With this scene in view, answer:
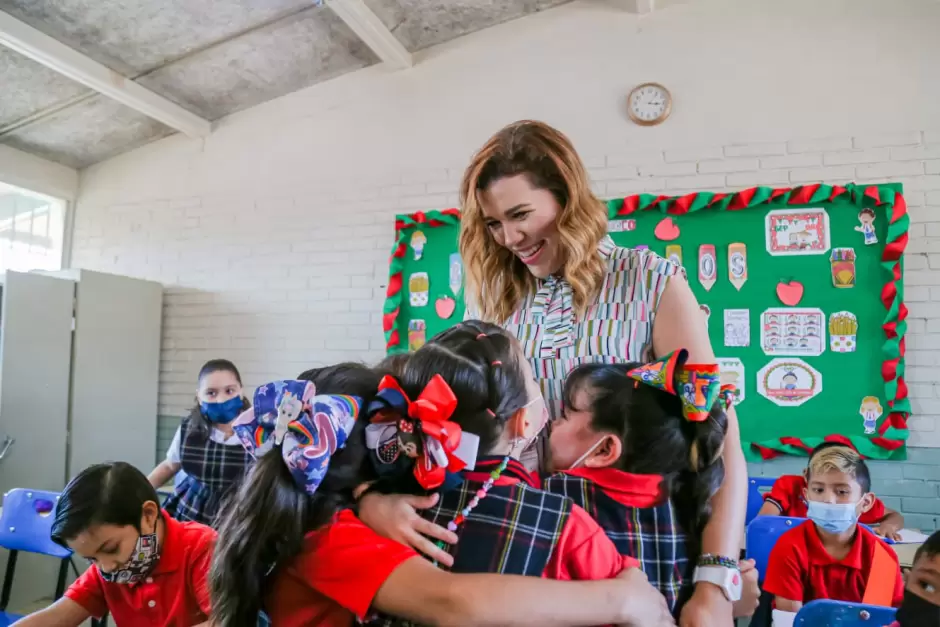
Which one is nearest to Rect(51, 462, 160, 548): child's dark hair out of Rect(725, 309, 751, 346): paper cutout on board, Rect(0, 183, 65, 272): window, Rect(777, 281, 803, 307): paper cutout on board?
Rect(725, 309, 751, 346): paper cutout on board

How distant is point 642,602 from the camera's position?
84 centimetres

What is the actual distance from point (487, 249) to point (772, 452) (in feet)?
7.87

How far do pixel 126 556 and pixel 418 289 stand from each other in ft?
8.11

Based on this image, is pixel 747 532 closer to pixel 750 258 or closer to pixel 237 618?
pixel 750 258

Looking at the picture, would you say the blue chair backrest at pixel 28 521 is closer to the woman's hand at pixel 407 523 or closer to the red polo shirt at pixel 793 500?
the woman's hand at pixel 407 523

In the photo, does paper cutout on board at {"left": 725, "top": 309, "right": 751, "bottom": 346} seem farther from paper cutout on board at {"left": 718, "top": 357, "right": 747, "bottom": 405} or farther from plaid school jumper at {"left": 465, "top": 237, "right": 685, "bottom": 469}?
plaid school jumper at {"left": 465, "top": 237, "right": 685, "bottom": 469}

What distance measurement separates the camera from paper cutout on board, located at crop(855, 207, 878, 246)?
3.10 m

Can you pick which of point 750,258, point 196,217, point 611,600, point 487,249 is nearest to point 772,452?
point 750,258

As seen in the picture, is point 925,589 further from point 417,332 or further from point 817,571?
point 417,332

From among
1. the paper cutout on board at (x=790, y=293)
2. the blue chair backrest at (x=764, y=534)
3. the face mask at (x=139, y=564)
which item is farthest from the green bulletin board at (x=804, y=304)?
the face mask at (x=139, y=564)

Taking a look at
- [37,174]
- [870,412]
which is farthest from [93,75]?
[870,412]

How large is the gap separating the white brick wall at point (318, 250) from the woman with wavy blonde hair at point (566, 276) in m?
2.36

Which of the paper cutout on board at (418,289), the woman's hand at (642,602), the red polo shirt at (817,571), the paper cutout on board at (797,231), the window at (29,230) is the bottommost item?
the red polo shirt at (817,571)

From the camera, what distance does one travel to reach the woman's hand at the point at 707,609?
94cm
